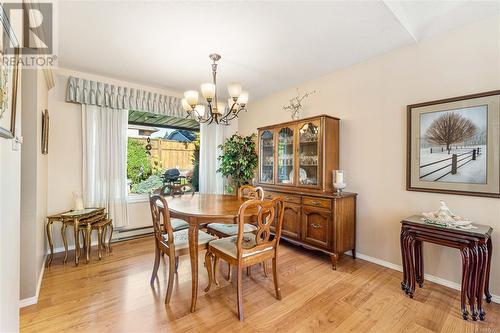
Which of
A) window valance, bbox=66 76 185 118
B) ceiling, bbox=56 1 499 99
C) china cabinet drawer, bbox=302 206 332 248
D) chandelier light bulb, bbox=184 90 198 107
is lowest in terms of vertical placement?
china cabinet drawer, bbox=302 206 332 248

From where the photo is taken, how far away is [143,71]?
3215 millimetres

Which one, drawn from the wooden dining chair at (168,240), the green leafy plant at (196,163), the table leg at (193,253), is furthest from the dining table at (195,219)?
the green leafy plant at (196,163)

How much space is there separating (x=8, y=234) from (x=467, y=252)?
3040mm

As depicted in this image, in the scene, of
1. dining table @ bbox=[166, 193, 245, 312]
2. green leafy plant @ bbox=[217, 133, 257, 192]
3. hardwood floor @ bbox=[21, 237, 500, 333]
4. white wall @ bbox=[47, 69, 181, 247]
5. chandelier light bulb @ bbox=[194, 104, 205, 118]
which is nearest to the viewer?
hardwood floor @ bbox=[21, 237, 500, 333]

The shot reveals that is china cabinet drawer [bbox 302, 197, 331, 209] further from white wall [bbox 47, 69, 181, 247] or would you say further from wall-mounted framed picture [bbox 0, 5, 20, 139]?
white wall [bbox 47, 69, 181, 247]

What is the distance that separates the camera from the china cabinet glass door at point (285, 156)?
337 centimetres

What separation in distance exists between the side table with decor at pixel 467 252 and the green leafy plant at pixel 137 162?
12.4 ft

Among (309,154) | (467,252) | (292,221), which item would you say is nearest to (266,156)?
(309,154)

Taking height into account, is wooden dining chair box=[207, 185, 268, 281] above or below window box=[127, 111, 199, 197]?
below

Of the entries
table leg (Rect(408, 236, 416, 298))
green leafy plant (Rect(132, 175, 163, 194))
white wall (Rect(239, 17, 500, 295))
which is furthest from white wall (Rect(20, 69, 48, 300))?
table leg (Rect(408, 236, 416, 298))

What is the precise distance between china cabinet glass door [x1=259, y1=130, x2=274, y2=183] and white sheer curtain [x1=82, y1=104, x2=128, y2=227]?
84.1 inches

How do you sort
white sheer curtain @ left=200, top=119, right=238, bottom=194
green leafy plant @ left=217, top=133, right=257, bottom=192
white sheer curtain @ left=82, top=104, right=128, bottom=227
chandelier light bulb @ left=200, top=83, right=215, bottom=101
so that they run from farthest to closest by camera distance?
1. white sheer curtain @ left=200, top=119, right=238, bottom=194
2. green leafy plant @ left=217, top=133, right=257, bottom=192
3. white sheer curtain @ left=82, top=104, right=128, bottom=227
4. chandelier light bulb @ left=200, top=83, right=215, bottom=101

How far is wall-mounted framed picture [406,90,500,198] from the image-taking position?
79.2 inches

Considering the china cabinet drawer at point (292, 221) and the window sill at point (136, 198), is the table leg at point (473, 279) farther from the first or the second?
the window sill at point (136, 198)
